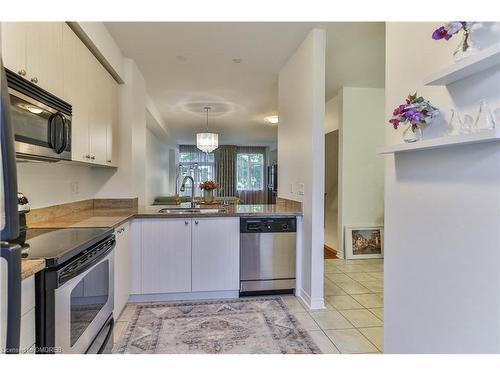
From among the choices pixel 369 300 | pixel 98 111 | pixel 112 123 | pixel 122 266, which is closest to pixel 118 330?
pixel 122 266

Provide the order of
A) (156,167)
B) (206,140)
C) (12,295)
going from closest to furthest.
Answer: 1. (12,295)
2. (206,140)
3. (156,167)

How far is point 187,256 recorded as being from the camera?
298cm

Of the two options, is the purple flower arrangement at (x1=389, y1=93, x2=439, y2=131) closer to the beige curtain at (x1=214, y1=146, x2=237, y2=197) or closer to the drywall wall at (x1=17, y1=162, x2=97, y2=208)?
the drywall wall at (x1=17, y1=162, x2=97, y2=208)

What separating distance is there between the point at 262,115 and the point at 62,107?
4.82 metres

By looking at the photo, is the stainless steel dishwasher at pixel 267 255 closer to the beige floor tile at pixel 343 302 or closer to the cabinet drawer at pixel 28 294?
the beige floor tile at pixel 343 302

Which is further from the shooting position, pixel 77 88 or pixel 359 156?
pixel 359 156

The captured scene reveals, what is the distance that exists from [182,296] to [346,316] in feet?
5.17

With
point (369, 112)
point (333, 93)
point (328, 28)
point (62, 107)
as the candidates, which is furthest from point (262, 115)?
point (62, 107)

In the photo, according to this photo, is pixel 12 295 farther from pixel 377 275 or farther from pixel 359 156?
pixel 359 156

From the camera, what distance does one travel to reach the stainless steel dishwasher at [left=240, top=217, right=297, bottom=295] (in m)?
3.07

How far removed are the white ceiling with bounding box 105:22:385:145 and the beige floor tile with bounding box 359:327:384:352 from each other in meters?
2.62

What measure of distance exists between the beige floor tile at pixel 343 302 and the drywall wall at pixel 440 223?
1.12m

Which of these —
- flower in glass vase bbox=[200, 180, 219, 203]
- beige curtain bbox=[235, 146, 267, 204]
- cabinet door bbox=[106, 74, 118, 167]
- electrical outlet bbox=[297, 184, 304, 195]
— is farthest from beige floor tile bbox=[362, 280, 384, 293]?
beige curtain bbox=[235, 146, 267, 204]

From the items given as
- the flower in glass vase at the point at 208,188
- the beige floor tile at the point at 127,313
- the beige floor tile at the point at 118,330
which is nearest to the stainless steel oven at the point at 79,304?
the beige floor tile at the point at 118,330
